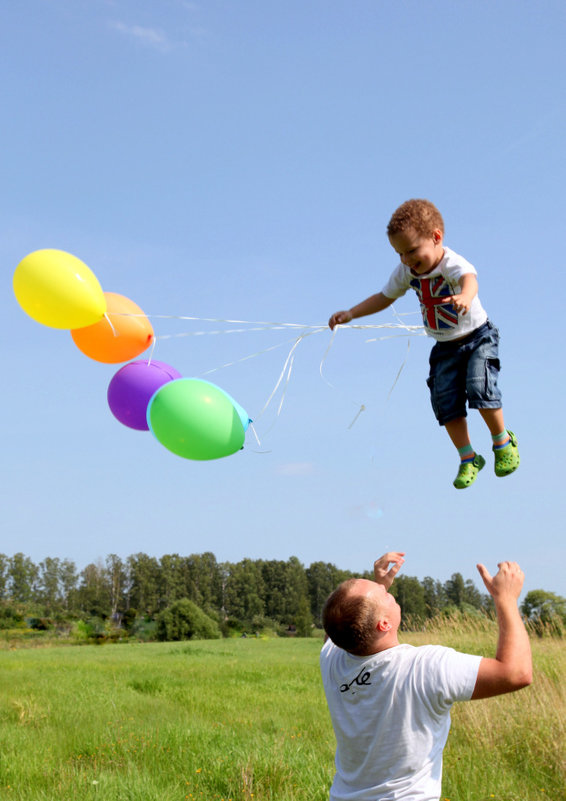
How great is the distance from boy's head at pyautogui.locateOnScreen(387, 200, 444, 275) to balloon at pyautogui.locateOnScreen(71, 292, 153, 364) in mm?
1783

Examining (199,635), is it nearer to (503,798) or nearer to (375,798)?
(503,798)

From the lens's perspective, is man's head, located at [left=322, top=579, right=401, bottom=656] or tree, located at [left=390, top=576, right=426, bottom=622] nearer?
man's head, located at [left=322, top=579, right=401, bottom=656]

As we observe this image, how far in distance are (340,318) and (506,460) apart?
3.46 ft

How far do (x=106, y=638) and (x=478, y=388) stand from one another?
3515 cm

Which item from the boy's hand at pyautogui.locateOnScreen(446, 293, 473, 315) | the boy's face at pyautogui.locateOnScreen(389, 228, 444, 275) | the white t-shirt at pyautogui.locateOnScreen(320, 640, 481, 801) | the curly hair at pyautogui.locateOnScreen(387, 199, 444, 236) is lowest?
the white t-shirt at pyautogui.locateOnScreen(320, 640, 481, 801)

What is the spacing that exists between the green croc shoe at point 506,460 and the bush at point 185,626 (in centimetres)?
3114

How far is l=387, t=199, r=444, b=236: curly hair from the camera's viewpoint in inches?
111

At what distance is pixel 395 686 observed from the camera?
2.59 metres

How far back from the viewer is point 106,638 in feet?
113

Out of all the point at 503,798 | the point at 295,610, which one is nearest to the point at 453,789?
the point at 503,798

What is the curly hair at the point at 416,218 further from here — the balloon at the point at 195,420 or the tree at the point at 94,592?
the tree at the point at 94,592

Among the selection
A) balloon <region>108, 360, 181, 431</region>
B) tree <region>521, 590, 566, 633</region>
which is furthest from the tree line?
balloon <region>108, 360, 181, 431</region>

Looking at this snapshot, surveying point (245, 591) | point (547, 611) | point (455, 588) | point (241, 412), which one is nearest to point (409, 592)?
point (455, 588)

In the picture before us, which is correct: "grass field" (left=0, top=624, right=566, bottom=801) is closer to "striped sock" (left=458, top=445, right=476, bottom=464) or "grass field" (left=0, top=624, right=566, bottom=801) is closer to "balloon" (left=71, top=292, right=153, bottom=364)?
"balloon" (left=71, top=292, right=153, bottom=364)
